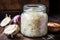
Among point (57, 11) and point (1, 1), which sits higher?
point (1, 1)

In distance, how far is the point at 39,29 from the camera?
0.61m

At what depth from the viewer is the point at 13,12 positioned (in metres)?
0.92

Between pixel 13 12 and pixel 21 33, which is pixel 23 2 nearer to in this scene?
pixel 13 12

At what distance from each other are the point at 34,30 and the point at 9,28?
9 cm

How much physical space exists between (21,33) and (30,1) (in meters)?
0.31

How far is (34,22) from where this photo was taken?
603mm

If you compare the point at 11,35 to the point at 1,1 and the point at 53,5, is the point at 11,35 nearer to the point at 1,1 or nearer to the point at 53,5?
the point at 1,1

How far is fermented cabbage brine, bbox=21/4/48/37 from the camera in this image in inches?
23.7

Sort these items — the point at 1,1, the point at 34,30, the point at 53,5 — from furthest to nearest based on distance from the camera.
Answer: the point at 53,5
the point at 1,1
the point at 34,30

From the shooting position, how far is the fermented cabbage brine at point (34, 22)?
23.7 inches

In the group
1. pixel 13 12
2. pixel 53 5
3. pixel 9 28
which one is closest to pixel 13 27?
pixel 9 28

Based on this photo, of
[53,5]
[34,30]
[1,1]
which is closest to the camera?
[34,30]

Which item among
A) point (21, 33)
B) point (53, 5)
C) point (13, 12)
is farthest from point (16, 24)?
point (53, 5)

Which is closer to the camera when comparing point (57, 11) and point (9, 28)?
point (9, 28)
